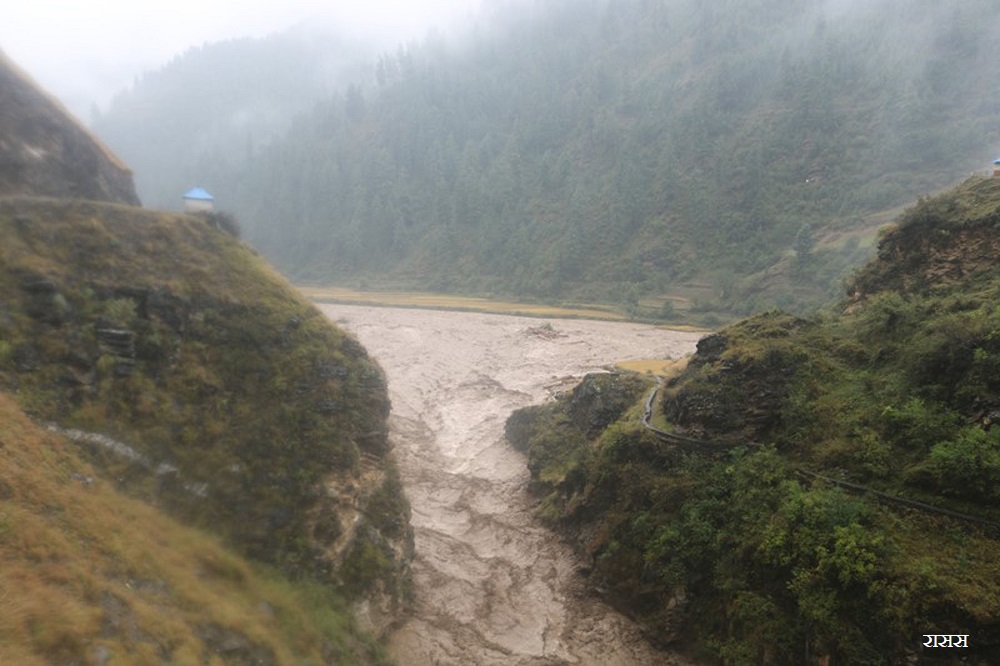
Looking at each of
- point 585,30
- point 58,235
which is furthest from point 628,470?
point 585,30

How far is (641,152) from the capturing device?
82812mm

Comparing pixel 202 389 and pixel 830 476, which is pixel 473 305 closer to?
pixel 202 389

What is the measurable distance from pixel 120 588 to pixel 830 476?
51.1 feet

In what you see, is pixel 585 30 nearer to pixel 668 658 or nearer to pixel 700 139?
pixel 700 139

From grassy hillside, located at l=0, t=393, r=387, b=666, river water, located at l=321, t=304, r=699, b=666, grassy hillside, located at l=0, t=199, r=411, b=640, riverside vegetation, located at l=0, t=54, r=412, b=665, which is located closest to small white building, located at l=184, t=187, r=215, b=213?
riverside vegetation, located at l=0, t=54, r=412, b=665

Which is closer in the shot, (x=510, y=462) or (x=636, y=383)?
(x=636, y=383)

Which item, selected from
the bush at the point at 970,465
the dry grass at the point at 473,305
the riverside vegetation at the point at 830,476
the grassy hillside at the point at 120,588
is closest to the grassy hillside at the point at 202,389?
the grassy hillside at the point at 120,588

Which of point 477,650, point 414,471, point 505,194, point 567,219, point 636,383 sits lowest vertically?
point 477,650

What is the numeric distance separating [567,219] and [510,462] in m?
60.9

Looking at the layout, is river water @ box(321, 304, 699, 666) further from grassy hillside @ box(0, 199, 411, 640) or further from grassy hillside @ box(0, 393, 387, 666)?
grassy hillside @ box(0, 393, 387, 666)

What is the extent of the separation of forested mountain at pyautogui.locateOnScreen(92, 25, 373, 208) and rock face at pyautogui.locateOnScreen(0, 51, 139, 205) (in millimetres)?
132137

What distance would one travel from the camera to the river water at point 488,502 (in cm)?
1625

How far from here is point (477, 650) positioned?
1602 centimetres

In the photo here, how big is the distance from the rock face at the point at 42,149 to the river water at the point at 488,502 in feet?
53.0
